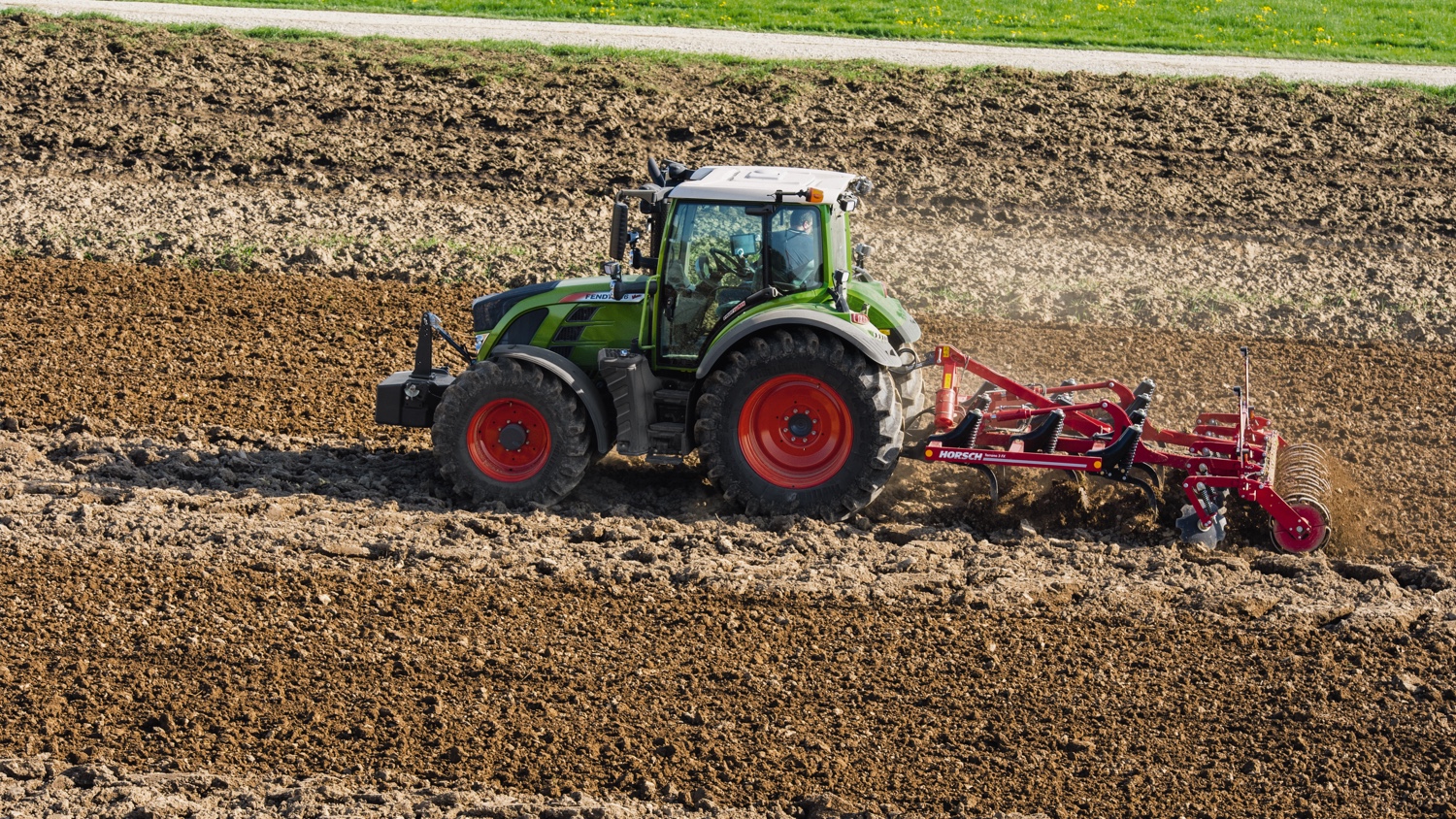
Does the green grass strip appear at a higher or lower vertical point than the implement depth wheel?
higher

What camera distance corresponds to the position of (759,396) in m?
8.38

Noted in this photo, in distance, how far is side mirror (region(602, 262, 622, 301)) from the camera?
8445 millimetres

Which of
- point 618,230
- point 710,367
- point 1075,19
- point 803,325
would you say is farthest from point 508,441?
point 1075,19

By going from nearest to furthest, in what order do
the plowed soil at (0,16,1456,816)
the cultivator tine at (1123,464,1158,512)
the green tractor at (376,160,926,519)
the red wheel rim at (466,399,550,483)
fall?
the plowed soil at (0,16,1456,816), the green tractor at (376,160,926,519), the cultivator tine at (1123,464,1158,512), the red wheel rim at (466,399,550,483)

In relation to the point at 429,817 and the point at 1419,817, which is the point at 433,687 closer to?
the point at 429,817

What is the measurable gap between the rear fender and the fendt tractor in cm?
1

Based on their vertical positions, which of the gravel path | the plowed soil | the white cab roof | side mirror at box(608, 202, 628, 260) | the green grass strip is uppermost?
the green grass strip

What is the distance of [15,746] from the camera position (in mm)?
6301

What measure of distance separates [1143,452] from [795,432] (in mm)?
2054

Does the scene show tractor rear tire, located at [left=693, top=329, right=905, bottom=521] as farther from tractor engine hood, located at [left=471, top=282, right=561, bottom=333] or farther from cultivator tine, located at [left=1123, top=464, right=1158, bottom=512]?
tractor engine hood, located at [left=471, top=282, right=561, bottom=333]

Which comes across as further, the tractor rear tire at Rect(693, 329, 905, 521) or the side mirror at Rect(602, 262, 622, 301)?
the side mirror at Rect(602, 262, 622, 301)

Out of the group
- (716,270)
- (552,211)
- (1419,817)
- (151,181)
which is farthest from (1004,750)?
(151,181)

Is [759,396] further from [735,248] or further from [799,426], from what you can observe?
[735,248]

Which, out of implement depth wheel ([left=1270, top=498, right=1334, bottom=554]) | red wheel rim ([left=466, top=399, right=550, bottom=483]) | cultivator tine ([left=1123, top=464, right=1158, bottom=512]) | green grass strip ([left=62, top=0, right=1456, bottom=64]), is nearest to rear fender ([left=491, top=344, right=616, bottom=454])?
red wheel rim ([left=466, top=399, right=550, bottom=483])
